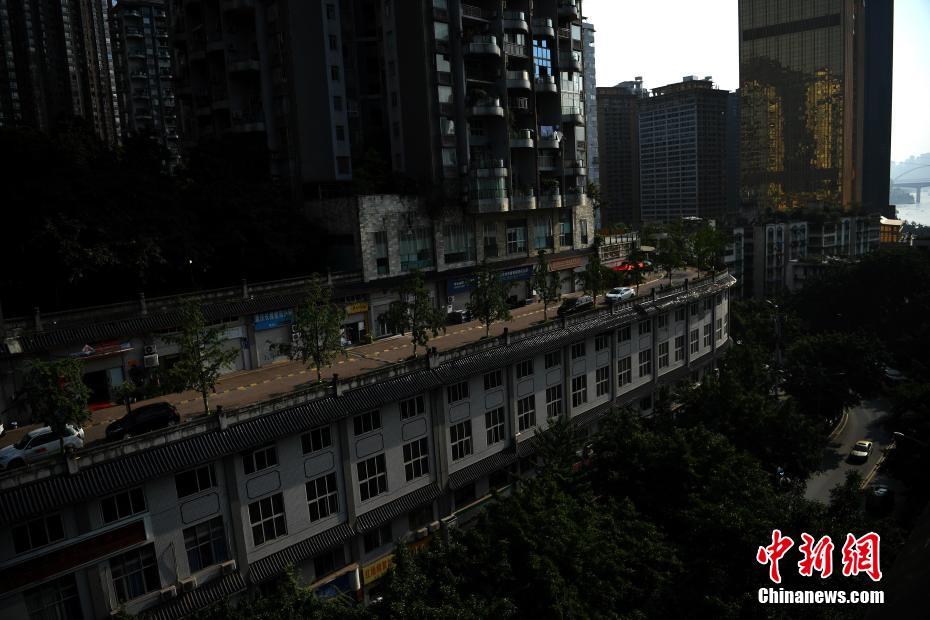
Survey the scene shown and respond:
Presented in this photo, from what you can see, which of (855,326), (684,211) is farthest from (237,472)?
(684,211)

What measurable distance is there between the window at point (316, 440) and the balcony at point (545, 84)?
1743 inches

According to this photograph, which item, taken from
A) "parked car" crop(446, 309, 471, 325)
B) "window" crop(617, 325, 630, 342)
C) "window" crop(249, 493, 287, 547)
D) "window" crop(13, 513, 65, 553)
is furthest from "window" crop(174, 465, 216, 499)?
"window" crop(617, 325, 630, 342)

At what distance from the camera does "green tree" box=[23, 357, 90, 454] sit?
2442cm

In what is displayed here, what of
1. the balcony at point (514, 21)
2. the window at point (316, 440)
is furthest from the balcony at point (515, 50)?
the window at point (316, 440)

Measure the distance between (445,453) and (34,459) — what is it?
2016 centimetres

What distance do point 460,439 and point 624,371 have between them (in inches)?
744

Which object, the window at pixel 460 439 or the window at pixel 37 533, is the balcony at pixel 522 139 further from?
the window at pixel 37 533

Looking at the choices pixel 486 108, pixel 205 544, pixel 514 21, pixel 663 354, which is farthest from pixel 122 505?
pixel 514 21

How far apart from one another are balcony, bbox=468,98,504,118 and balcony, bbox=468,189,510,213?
23.2 feet

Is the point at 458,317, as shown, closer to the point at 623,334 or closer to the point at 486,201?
the point at 486,201

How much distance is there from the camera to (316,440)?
31.7 metres

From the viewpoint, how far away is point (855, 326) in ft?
293

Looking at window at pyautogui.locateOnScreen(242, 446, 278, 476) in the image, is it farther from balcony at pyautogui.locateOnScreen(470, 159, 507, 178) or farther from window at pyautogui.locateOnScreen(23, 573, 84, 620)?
balcony at pyautogui.locateOnScreen(470, 159, 507, 178)

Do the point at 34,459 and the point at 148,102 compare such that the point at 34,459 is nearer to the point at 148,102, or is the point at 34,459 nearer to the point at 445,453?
the point at 445,453
